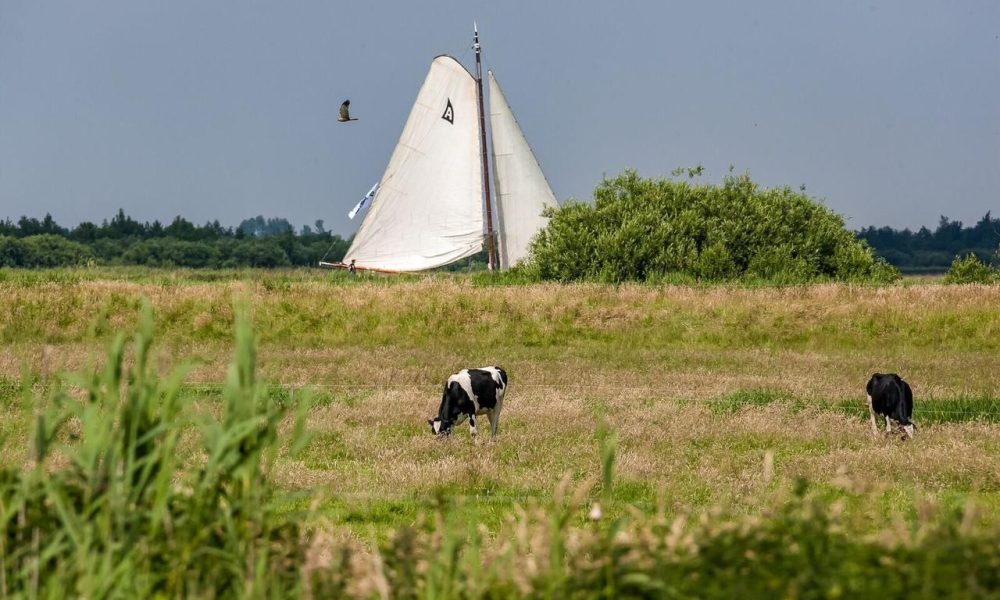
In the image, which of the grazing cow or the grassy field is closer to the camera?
the grassy field

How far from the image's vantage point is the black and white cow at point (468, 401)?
15969mm

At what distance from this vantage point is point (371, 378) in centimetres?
2344

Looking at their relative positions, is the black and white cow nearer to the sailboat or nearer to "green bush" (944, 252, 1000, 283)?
"green bush" (944, 252, 1000, 283)

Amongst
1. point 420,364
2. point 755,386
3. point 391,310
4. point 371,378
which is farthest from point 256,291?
point 755,386

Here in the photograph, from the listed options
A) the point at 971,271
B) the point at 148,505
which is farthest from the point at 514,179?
the point at 148,505

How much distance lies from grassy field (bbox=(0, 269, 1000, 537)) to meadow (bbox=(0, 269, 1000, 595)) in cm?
6

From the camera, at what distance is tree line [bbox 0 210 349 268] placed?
11575 centimetres

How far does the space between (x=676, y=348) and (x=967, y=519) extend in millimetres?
27339

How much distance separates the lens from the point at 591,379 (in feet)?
76.7

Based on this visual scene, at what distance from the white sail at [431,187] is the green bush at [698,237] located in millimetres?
15272

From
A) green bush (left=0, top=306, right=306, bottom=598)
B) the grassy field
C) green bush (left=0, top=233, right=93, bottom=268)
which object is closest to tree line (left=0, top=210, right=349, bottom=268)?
green bush (left=0, top=233, right=93, bottom=268)

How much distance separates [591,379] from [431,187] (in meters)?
47.3

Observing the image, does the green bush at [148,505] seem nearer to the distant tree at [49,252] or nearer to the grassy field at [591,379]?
the grassy field at [591,379]

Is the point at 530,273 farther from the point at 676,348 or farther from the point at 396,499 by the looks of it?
the point at 396,499
